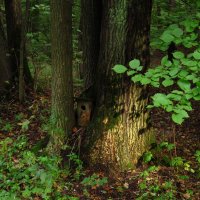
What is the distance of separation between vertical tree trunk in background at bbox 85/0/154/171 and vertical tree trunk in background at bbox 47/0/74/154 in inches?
19.6

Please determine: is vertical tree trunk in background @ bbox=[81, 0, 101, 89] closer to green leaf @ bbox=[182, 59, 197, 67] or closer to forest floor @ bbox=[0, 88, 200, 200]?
forest floor @ bbox=[0, 88, 200, 200]

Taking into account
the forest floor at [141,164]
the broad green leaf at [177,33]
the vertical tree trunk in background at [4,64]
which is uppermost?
the broad green leaf at [177,33]

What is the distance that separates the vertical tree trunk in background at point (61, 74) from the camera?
545 cm

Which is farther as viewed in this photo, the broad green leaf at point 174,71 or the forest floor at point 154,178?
the forest floor at point 154,178

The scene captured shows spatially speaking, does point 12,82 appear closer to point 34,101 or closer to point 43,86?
point 34,101

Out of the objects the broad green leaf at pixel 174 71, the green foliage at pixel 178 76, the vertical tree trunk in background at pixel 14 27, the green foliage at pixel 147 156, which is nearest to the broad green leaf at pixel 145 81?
the green foliage at pixel 178 76

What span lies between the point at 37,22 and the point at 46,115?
182 inches

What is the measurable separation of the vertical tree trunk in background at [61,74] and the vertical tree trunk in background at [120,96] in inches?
19.6

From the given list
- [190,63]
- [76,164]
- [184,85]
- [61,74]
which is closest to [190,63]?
[190,63]

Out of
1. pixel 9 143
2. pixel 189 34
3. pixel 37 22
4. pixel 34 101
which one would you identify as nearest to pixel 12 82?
pixel 34 101

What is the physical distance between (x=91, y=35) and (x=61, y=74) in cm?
94

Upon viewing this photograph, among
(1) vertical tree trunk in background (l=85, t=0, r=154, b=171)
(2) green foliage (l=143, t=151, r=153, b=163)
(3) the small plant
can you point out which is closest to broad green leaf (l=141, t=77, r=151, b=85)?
(1) vertical tree trunk in background (l=85, t=0, r=154, b=171)

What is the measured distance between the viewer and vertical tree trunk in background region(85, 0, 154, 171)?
4980 mm

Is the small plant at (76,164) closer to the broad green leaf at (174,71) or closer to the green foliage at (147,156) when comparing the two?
the green foliage at (147,156)
